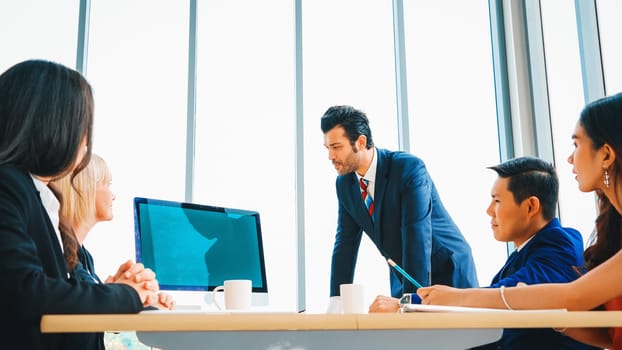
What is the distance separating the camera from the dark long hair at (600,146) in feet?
5.13

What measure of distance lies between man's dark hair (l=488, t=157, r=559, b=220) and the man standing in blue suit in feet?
1.59

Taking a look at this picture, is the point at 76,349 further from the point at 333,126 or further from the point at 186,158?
the point at 186,158

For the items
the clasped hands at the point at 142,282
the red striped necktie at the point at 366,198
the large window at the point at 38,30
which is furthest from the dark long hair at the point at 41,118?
the large window at the point at 38,30

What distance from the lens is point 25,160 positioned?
123cm

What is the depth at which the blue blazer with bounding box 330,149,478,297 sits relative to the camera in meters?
2.60

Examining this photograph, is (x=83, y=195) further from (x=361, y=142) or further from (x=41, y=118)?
(x=361, y=142)

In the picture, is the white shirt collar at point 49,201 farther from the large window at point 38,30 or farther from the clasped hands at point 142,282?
the large window at point 38,30

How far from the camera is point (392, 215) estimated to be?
268cm

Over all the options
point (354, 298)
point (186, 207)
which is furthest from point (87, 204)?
point (354, 298)

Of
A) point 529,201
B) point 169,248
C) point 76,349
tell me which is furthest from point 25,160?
point 529,201

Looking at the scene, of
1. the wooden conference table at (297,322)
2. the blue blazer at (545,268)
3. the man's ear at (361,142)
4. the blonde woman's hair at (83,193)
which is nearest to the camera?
the wooden conference table at (297,322)

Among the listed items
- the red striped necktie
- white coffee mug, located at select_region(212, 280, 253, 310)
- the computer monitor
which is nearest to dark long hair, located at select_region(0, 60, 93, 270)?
white coffee mug, located at select_region(212, 280, 253, 310)

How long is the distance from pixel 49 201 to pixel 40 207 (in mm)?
73

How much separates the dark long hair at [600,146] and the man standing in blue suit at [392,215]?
2.85 feet
